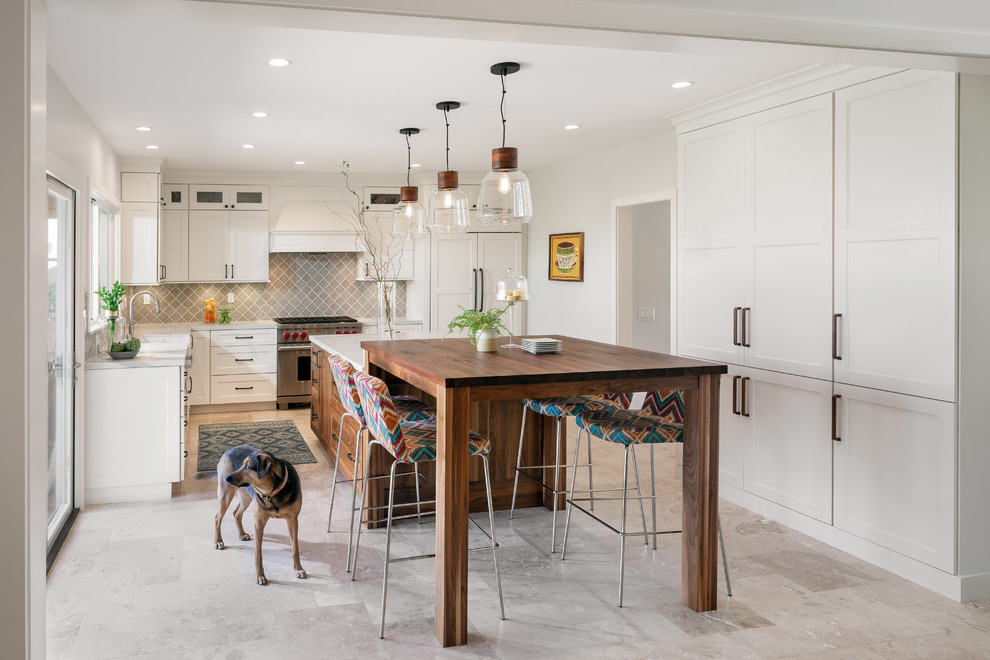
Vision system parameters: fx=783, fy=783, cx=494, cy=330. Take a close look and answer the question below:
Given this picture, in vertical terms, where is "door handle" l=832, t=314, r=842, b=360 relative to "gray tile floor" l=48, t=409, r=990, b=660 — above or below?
above

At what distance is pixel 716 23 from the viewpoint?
233 centimetres

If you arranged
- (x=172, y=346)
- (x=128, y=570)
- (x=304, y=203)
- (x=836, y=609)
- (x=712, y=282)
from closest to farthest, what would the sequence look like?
1. (x=836, y=609)
2. (x=128, y=570)
3. (x=712, y=282)
4. (x=172, y=346)
5. (x=304, y=203)

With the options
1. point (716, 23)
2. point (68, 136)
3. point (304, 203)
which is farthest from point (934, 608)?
point (304, 203)

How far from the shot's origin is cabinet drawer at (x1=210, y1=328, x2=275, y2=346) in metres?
7.50

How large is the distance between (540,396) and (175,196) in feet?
19.0

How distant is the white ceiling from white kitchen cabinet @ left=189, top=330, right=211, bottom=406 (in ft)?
6.28

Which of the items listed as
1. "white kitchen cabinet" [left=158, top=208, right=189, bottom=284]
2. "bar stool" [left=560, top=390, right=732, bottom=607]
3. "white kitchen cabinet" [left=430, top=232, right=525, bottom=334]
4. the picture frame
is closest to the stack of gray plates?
"bar stool" [left=560, top=390, right=732, bottom=607]

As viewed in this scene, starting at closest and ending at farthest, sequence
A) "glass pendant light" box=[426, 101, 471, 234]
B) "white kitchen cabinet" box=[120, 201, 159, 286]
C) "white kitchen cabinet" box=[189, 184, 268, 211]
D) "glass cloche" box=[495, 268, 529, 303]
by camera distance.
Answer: "glass cloche" box=[495, 268, 529, 303] < "glass pendant light" box=[426, 101, 471, 234] < "white kitchen cabinet" box=[120, 201, 159, 286] < "white kitchen cabinet" box=[189, 184, 268, 211]

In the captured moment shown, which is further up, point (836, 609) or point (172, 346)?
point (172, 346)

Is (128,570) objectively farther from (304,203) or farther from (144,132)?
(304,203)

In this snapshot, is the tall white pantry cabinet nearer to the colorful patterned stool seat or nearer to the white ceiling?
the white ceiling

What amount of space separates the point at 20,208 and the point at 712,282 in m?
3.64

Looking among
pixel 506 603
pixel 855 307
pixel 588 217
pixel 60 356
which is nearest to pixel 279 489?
pixel 506 603

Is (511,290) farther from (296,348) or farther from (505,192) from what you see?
(296,348)
